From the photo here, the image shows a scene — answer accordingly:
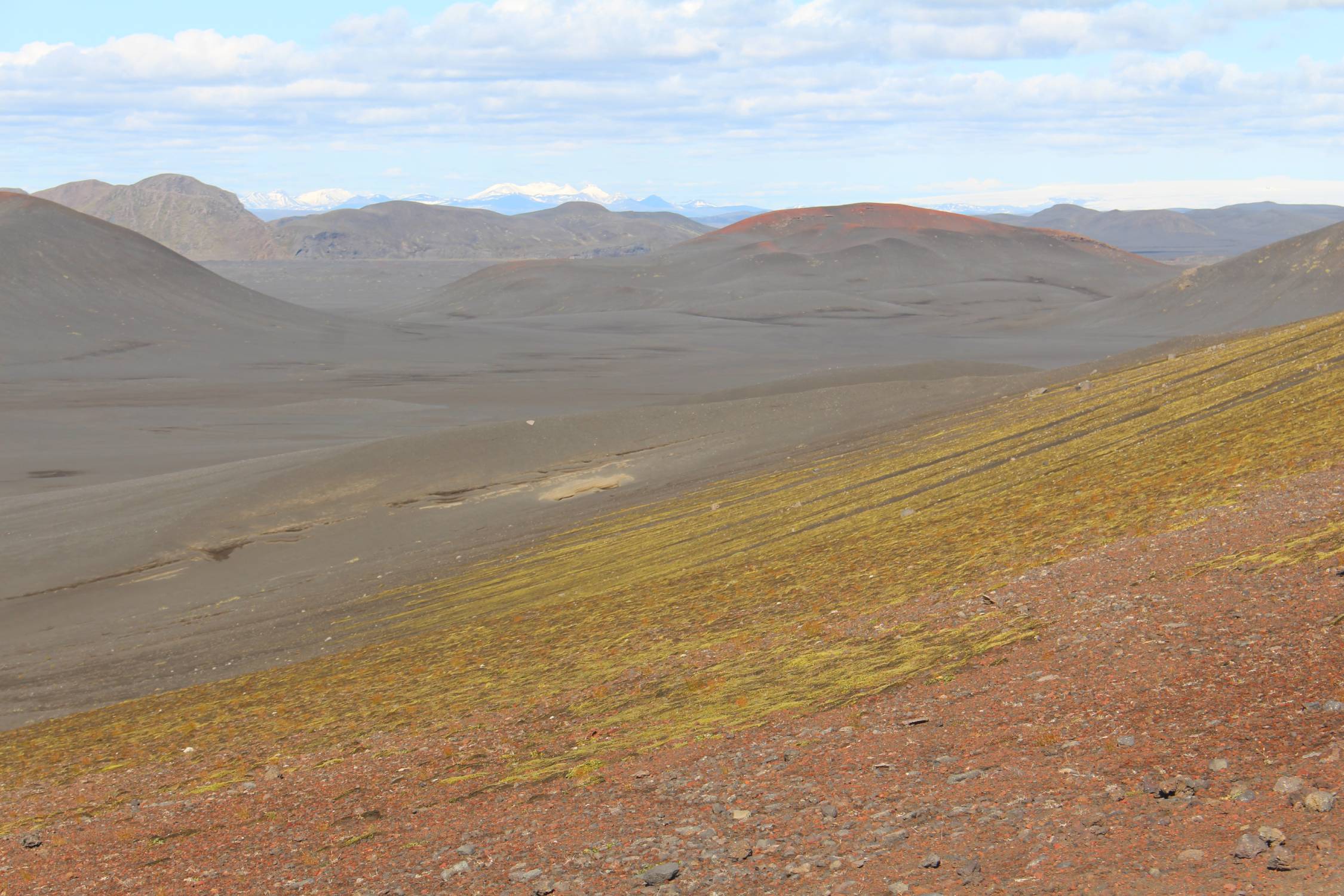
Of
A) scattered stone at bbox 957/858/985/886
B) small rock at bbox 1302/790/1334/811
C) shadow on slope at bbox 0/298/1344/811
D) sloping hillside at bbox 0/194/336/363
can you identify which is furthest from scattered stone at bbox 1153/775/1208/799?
sloping hillside at bbox 0/194/336/363

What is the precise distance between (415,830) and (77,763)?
7.15 metres

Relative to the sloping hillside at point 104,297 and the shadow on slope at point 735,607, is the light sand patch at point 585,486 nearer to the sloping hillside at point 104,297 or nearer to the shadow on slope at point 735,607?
the shadow on slope at point 735,607

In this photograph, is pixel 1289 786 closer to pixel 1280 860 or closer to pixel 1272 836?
pixel 1272 836

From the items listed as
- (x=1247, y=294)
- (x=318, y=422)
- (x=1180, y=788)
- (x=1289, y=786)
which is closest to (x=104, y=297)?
(x=318, y=422)

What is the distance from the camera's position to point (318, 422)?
52094mm

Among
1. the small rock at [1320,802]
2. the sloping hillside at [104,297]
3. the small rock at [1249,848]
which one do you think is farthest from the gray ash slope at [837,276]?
the small rock at [1249,848]

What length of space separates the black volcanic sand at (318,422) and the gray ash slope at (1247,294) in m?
3.92

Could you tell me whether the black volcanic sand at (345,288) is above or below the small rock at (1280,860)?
above

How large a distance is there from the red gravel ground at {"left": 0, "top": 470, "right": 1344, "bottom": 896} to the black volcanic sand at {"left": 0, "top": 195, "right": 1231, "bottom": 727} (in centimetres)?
951

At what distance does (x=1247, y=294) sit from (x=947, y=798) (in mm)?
83443

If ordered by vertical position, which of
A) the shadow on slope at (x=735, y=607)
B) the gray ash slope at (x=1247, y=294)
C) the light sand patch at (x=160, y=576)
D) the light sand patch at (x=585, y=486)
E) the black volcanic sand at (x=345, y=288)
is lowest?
the light sand patch at (x=160, y=576)

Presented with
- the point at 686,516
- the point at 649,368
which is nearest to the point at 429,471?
the point at 686,516

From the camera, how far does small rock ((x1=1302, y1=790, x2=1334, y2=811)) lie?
614 cm

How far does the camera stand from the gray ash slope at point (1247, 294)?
75.4 metres
